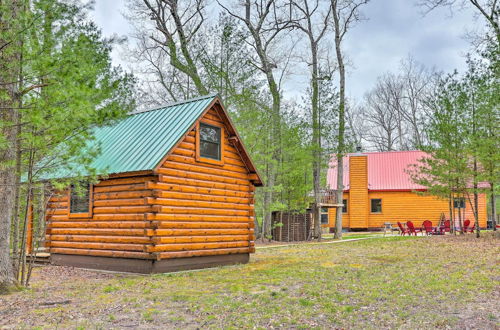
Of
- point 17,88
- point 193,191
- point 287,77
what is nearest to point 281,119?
point 287,77

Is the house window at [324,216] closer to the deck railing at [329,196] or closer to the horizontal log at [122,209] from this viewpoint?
the deck railing at [329,196]

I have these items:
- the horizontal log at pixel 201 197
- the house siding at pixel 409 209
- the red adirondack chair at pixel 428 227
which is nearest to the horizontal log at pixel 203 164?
the horizontal log at pixel 201 197

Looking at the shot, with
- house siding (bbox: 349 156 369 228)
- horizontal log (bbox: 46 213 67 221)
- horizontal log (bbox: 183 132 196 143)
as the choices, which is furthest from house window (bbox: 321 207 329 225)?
horizontal log (bbox: 46 213 67 221)

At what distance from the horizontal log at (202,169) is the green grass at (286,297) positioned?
2.68m

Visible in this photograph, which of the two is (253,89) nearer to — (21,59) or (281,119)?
(281,119)

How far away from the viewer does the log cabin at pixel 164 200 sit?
1168 centimetres

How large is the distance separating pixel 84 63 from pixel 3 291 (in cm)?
452

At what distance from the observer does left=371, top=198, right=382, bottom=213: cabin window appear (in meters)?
33.7

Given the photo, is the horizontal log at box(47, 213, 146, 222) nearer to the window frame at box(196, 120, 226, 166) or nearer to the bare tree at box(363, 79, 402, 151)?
the window frame at box(196, 120, 226, 166)

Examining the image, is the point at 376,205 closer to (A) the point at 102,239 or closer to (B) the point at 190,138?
(B) the point at 190,138

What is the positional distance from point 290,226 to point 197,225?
12.6 metres

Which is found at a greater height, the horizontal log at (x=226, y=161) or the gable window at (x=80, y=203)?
the horizontal log at (x=226, y=161)

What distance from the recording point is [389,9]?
95.2 feet

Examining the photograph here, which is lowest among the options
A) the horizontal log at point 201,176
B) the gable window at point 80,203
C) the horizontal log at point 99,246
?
the horizontal log at point 99,246
